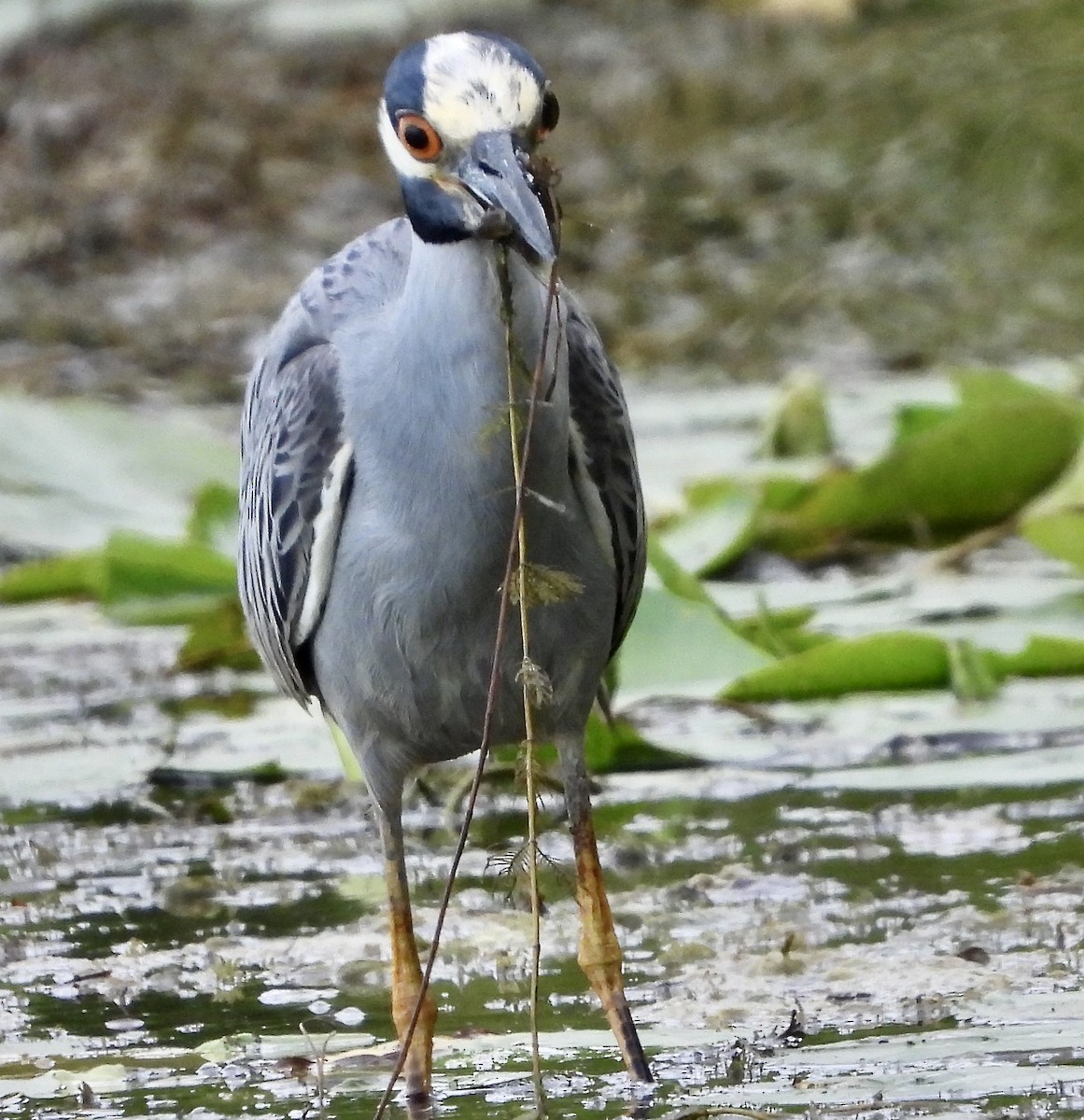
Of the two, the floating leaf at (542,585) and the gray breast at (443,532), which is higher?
the gray breast at (443,532)

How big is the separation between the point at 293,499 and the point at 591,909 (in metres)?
0.91

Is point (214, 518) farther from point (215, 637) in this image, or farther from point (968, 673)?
point (968, 673)

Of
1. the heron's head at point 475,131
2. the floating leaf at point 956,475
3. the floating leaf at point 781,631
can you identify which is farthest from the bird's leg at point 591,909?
the floating leaf at point 956,475

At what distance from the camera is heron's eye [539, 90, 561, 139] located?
392 centimetres

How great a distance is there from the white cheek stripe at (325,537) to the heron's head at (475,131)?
581mm

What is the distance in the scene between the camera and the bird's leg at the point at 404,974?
13.9ft

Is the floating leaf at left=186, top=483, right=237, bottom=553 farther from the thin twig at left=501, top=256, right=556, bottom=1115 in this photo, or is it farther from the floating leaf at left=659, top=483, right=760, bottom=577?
Result: the thin twig at left=501, top=256, right=556, bottom=1115

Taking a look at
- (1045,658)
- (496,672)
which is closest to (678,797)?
(1045,658)

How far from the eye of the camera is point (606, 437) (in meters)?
4.55

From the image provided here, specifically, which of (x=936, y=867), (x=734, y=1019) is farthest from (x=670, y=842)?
(x=734, y=1019)

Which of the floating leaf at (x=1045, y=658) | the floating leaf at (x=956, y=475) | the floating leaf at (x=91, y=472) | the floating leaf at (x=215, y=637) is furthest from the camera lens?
the floating leaf at (x=91, y=472)

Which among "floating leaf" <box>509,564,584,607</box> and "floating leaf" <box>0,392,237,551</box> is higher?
"floating leaf" <box>0,392,237,551</box>

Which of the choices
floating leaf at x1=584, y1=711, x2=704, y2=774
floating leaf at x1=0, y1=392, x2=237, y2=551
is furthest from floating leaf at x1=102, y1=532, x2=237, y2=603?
floating leaf at x1=584, y1=711, x2=704, y2=774

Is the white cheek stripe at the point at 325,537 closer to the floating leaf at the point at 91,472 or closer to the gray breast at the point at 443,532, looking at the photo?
the gray breast at the point at 443,532
